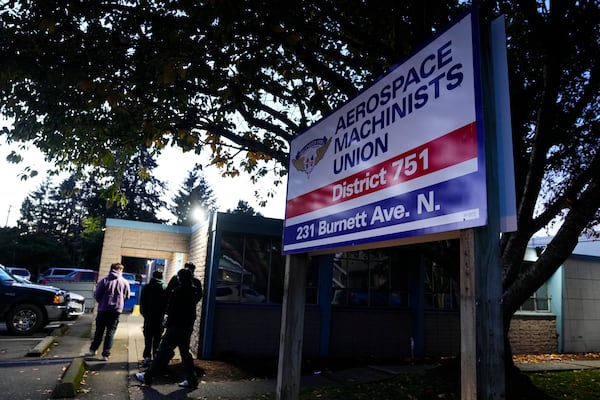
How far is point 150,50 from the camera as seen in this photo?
6.44m

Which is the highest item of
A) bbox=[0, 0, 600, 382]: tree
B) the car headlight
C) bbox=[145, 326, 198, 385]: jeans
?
bbox=[0, 0, 600, 382]: tree

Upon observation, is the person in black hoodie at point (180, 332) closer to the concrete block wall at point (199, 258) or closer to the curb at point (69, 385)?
the curb at point (69, 385)

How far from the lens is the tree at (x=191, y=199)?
6200 centimetres

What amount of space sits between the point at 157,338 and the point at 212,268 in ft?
6.33

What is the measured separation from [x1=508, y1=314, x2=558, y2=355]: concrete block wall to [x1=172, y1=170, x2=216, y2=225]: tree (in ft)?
171

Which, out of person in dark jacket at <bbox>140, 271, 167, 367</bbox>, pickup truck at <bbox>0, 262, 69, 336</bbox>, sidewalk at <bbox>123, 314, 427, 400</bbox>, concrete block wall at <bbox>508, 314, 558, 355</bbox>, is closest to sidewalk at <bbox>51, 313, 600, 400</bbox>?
sidewalk at <bbox>123, 314, 427, 400</bbox>

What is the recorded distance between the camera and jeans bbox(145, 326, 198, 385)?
6742 millimetres

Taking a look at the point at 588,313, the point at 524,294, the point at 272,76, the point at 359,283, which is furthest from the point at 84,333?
the point at 588,313

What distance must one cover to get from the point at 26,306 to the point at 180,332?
22.6 ft

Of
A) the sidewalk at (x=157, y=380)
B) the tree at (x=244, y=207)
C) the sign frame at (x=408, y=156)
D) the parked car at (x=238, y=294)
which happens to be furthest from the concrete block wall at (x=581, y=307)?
the tree at (x=244, y=207)

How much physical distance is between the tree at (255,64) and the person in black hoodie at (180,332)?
9.23ft

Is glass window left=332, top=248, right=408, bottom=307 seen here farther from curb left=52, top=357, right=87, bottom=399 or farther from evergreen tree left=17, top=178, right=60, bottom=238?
evergreen tree left=17, top=178, right=60, bottom=238

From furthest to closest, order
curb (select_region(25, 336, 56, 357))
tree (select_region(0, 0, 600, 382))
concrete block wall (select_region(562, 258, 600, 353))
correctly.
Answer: concrete block wall (select_region(562, 258, 600, 353))
curb (select_region(25, 336, 56, 357))
tree (select_region(0, 0, 600, 382))

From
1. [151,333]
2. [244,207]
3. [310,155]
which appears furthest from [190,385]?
[244,207]
